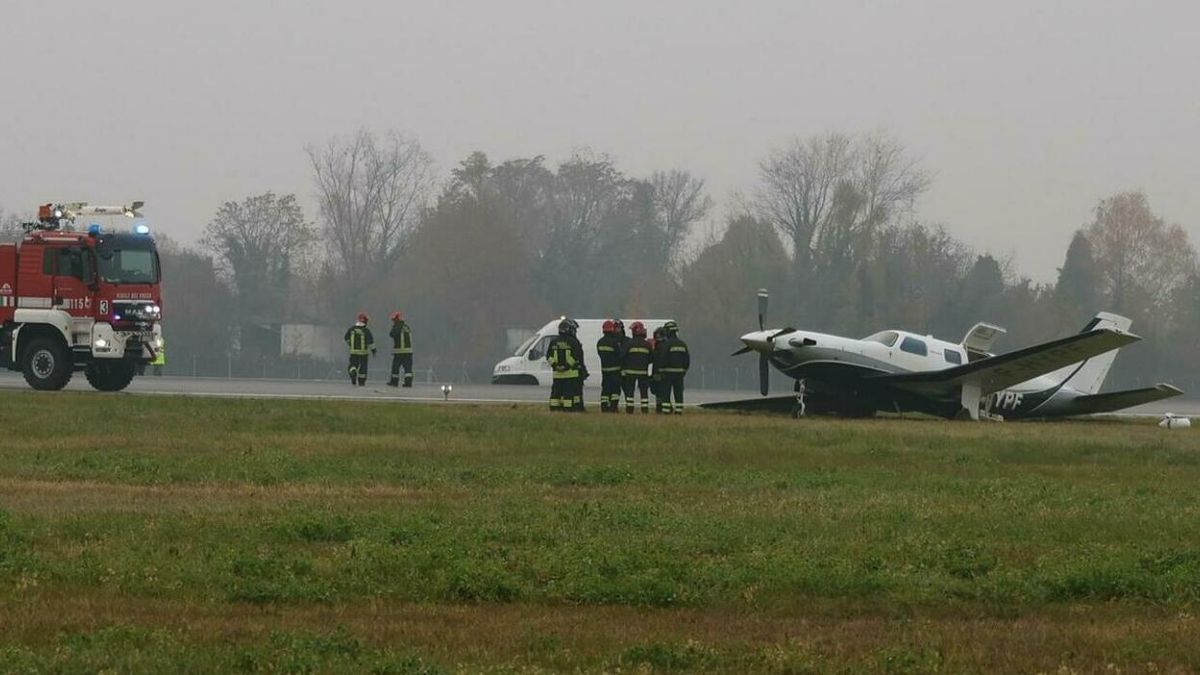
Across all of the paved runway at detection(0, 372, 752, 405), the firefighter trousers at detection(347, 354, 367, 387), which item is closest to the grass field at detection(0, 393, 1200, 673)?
the paved runway at detection(0, 372, 752, 405)

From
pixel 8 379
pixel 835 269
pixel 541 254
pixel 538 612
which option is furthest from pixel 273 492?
pixel 541 254

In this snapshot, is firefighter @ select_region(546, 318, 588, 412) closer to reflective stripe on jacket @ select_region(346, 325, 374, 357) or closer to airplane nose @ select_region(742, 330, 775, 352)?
airplane nose @ select_region(742, 330, 775, 352)

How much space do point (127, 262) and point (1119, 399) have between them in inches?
817

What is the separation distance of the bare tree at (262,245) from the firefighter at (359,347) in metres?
60.5

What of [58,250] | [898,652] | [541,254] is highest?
[541,254]

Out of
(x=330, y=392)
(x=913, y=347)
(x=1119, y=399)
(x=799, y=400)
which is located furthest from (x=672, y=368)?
(x=330, y=392)

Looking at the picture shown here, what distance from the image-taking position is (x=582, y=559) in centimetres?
1252

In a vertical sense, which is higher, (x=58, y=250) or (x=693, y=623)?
(x=58, y=250)

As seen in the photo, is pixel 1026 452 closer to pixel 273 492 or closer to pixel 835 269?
pixel 273 492

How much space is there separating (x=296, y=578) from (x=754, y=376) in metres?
66.9

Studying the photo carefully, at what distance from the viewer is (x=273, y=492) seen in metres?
17.7

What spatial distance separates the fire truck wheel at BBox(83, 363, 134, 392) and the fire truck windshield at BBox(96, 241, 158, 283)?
84.2 inches

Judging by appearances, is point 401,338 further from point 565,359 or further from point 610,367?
point 565,359

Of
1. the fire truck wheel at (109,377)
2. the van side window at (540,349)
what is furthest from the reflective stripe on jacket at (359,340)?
the van side window at (540,349)
